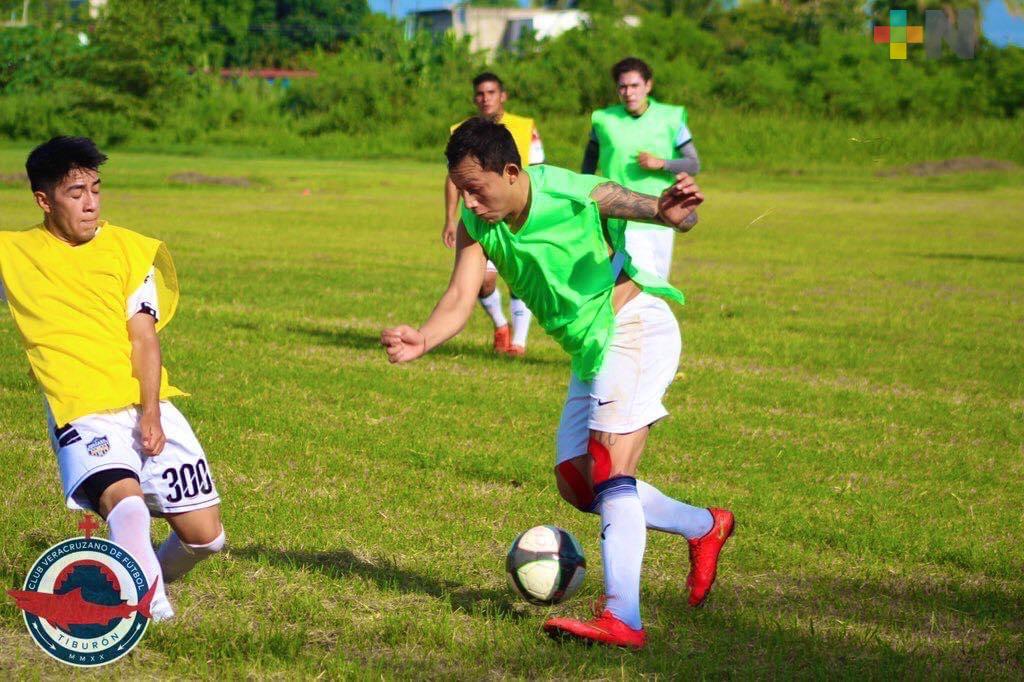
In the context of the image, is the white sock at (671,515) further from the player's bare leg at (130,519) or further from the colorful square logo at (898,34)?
the colorful square logo at (898,34)

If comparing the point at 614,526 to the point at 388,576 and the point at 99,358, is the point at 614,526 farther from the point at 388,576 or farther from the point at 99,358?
the point at 99,358

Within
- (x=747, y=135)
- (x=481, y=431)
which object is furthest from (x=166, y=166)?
(x=481, y=431)

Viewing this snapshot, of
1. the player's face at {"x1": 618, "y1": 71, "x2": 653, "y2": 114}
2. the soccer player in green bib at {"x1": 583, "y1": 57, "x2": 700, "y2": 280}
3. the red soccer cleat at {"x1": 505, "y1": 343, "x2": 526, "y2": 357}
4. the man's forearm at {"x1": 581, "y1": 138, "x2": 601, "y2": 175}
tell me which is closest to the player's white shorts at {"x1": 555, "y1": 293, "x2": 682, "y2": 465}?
the soccer player in green bib at {"x1": 583, "y1": 57, "x2": 700, "y2": 280}

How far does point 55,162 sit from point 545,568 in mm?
2173

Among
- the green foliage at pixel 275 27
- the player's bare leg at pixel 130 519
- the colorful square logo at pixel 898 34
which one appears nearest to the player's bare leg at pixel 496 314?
the colorful square logo at pixel 898 34

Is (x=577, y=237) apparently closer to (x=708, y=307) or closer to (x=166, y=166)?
(x=708, y=307)

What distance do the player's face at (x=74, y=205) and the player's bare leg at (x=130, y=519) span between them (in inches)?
33.7

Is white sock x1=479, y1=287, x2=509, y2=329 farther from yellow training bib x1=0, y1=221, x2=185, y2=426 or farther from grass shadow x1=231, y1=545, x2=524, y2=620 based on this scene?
yellow training bib x1=0, y1=221, x2=185, y2=426

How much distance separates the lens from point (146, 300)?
14.8 feet

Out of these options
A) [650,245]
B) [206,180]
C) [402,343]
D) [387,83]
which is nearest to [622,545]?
[402,343]

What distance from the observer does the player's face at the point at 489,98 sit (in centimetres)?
1041

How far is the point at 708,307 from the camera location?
538 inches

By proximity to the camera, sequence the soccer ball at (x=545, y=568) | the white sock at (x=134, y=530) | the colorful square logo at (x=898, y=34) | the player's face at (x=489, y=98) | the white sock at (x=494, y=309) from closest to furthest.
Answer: the white sock at (x=134, y=530) < the soccer ball at (x=545, y=568) < the colorful square logo at (x=898, y=34) < the player's face at (x=489, y=98) < the white sock at (x=494, y=309)

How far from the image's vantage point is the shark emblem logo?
3930mm
